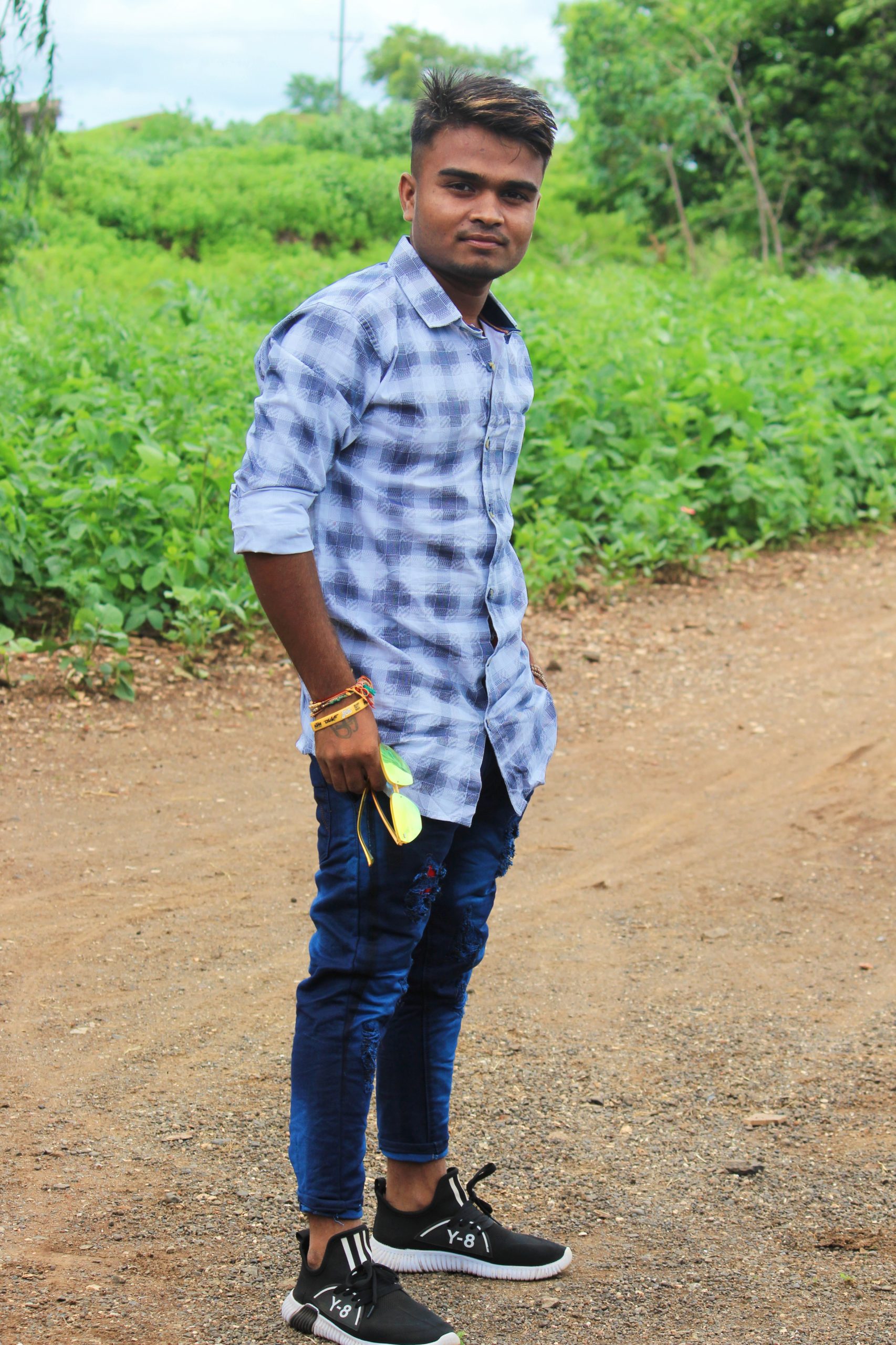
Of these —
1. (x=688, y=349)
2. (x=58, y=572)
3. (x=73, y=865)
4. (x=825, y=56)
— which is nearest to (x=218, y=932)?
(x=73, y=865)

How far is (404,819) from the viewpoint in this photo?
76.5 inches

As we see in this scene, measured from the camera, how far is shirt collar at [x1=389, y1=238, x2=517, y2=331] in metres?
2.01

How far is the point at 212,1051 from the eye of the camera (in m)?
3.01

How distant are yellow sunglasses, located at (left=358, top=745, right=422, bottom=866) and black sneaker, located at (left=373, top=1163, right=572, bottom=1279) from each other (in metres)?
0.76

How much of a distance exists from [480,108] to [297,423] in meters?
0.57

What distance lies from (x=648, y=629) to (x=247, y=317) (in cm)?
447

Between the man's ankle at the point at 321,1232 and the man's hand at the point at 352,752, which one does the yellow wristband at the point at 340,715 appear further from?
the man's ankle at the point at 321,1232

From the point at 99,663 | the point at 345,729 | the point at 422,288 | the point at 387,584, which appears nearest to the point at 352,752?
the point at 345,729

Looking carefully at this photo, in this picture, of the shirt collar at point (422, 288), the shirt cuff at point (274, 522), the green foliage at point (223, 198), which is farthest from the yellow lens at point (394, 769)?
the green foliage at point (223, 198)

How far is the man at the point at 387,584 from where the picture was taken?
191 centimetres

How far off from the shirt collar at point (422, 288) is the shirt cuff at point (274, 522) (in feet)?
1.21

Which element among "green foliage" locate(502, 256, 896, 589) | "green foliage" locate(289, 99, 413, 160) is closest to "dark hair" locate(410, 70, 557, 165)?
"green foliage" locate(502, 256, 896, 589)

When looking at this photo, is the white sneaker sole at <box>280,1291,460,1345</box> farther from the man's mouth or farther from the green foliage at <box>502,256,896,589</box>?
the green foliage at <box>502,256,896,589</box>

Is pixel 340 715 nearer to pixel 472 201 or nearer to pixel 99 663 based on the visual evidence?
pixel 472 201
